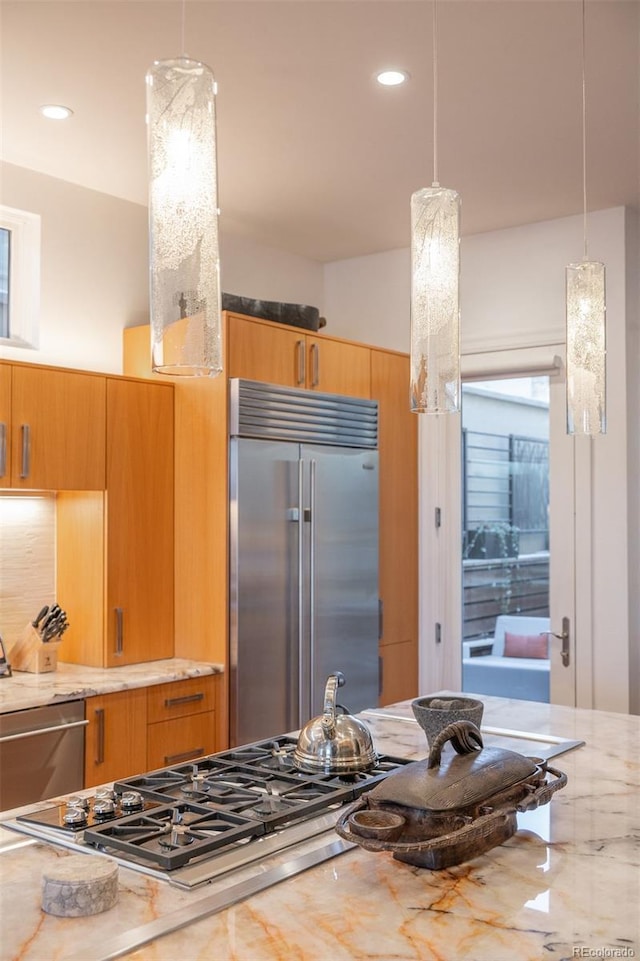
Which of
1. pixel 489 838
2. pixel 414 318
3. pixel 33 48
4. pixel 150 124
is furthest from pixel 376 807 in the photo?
pixel 33 48

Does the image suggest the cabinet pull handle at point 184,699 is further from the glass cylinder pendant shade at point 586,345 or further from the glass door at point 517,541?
the glass cylinder pendant shade at point 586,345

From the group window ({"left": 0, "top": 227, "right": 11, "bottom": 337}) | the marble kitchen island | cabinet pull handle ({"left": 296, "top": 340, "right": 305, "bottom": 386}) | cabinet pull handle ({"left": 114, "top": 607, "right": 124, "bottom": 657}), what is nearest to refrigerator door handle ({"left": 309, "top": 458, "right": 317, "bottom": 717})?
cabinet pull handle ({"left": 296, "top": 340, "right": 305, "bottom": 386})

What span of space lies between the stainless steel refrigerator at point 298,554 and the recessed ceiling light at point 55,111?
1112mm

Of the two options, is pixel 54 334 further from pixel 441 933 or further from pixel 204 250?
pixel 441 933

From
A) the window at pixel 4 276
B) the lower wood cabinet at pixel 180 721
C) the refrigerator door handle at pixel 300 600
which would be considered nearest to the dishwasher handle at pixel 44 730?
the lower wood cabinet at pixel 180 721

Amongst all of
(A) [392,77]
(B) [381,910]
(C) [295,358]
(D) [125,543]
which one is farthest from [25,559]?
(B) [381,910]

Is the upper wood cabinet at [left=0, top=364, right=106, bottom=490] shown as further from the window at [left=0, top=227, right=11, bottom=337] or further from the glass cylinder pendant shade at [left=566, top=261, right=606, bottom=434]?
the glass cylinder pendant shade at [left=566, top=261, right=606, bottom=434]

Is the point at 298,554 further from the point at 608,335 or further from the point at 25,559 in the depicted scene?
the point at 608,335

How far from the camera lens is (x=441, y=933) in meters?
1.22

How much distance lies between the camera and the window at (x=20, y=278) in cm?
363

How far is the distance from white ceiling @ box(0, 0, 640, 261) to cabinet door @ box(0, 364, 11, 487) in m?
0.91

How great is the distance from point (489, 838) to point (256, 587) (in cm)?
220

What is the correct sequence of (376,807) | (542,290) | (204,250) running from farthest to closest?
(542,290) → (376,807) → (204,250)

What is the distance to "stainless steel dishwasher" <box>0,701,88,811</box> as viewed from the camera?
2.89 m
